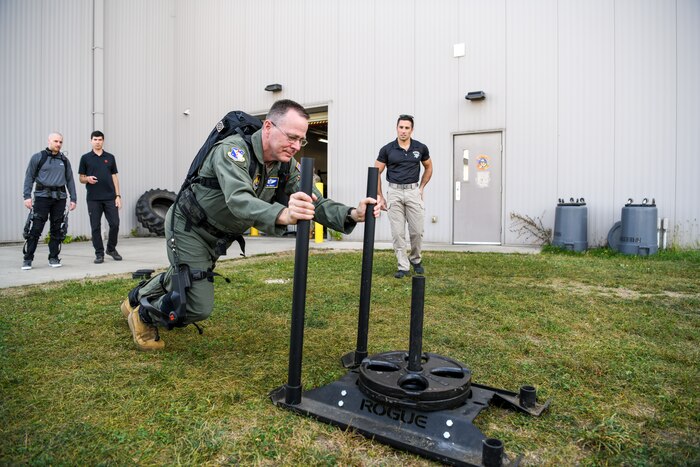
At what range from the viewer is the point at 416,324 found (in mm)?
2127

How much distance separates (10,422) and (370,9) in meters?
11.3

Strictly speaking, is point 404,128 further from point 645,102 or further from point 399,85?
point 645,102

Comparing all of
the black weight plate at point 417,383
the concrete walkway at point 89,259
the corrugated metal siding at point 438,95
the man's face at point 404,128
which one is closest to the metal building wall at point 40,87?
the concrete walkway at point 89,259

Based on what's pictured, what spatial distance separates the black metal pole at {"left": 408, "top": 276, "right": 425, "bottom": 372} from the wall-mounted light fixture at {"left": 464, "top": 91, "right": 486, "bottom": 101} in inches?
347

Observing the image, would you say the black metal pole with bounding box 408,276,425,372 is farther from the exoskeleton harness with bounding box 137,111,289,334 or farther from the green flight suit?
the exoskeleton harness with bounding box 137,111,289,334

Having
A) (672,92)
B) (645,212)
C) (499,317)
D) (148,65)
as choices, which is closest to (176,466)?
(499,317)

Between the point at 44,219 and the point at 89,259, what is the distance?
1.34 meters

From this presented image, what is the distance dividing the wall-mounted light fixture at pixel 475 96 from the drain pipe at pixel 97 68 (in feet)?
27.9

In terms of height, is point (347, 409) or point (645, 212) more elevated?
point (645, 212)

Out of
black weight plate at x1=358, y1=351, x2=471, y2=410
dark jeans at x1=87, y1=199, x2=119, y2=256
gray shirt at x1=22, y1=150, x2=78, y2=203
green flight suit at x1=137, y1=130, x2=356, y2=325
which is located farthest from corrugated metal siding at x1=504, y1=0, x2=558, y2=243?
black weight plate at x1=358, y1=351, x2=471, y2=410

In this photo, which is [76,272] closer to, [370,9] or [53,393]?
[53,393]

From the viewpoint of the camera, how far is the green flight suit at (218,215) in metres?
2.53

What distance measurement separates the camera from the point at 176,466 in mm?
1757

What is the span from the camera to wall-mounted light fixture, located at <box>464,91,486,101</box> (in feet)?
33.0
